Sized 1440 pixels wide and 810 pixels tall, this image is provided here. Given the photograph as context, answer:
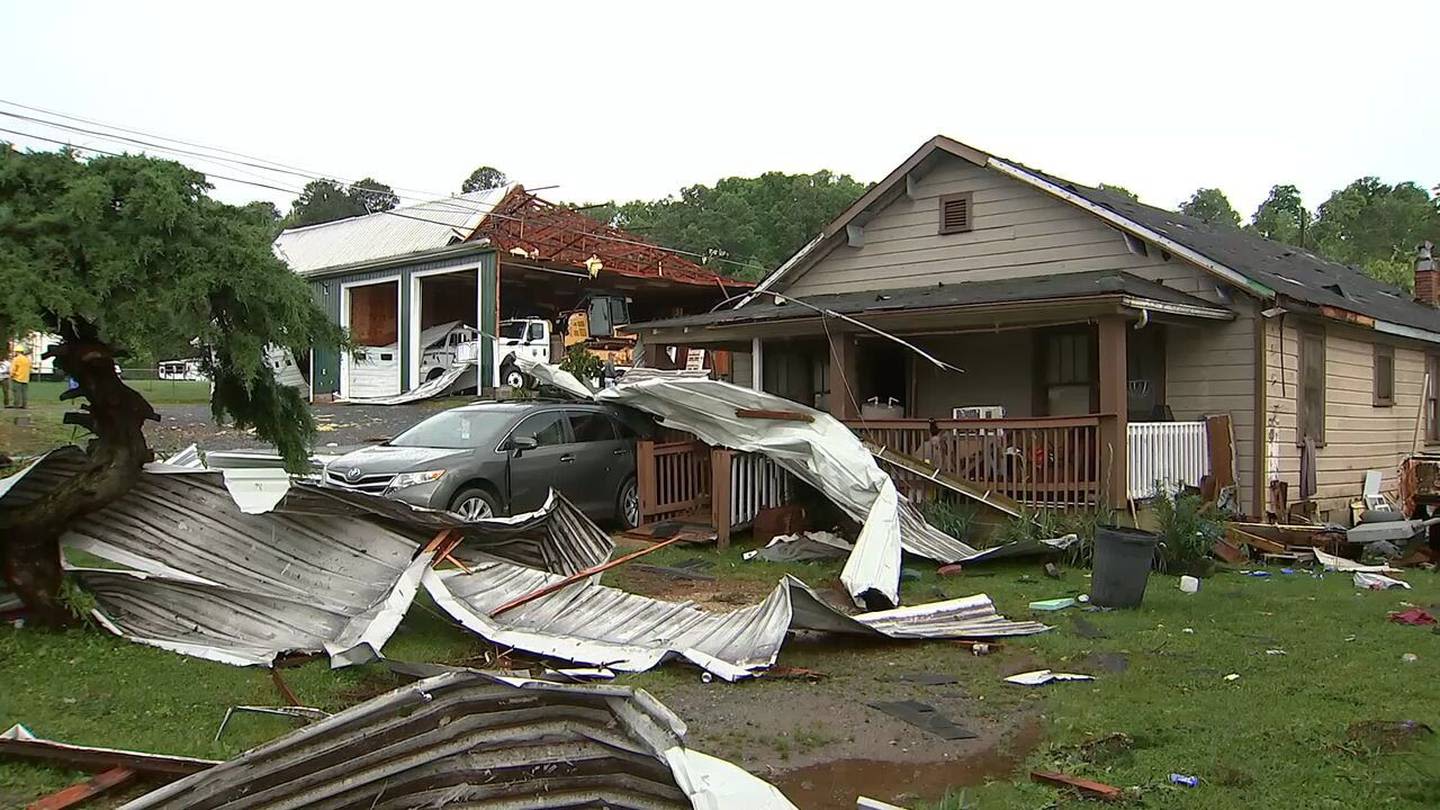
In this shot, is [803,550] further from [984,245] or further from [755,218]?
[755,218]

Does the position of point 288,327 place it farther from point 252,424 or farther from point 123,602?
point 123,602

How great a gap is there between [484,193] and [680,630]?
28.2m

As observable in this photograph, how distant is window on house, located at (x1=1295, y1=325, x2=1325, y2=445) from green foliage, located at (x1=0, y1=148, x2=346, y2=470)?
11670 mm

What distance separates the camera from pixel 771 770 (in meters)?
4.70

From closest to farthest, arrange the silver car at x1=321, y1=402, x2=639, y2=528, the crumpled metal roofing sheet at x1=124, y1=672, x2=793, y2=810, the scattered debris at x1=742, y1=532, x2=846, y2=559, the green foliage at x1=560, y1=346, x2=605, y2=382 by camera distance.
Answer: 1. the crumpled metal roofing sheet at x1=124, y1=672, x2=793, y2=810
2. the silver car at x1=321, y1=402, x2=639, y2=528
3. the scattered debris at x1=742, y1=532, x2=846, y2=559
4. the green foliage at x1=560, y1=346, x2=605, y2=382

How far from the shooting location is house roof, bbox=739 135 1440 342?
12281mm

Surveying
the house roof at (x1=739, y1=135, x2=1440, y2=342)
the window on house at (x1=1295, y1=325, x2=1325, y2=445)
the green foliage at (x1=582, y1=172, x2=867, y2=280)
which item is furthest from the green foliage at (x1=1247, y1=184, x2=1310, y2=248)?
the window on house at (x1=1295, y1=325, x2=1325, y2=445)

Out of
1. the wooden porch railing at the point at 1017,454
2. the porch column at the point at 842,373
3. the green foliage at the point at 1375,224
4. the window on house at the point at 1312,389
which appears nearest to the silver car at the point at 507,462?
the porch column at the point at 842,373

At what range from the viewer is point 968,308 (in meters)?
11.5

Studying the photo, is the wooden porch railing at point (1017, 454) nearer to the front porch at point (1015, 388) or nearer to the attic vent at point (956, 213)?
the front porch at point (1015, 388)

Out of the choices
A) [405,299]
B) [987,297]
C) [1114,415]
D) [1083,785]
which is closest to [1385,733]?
[1083,785]

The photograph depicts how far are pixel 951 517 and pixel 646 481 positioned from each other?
10.9ft

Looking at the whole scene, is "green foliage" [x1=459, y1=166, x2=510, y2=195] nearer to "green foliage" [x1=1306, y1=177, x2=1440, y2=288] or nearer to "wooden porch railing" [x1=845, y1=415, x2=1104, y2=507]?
"green foliage" [x1=1306, y1=177, x2=1440, y2=288]

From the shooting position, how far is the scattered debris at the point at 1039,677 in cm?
603
